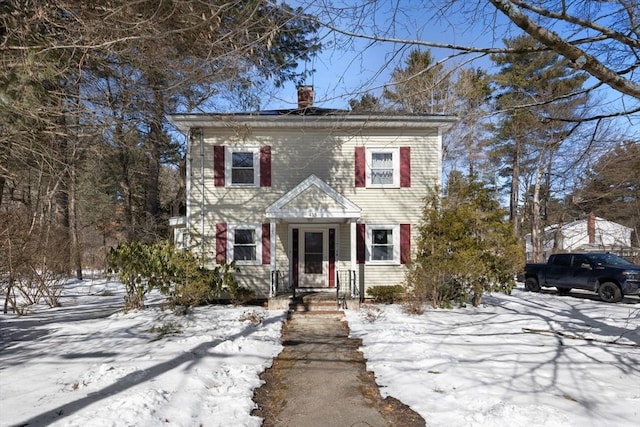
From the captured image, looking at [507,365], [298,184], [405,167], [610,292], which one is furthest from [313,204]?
[610,292]

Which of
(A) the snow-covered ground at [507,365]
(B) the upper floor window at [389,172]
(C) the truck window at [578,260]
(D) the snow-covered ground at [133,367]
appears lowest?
(A) the snow-covered ground at [507,365]

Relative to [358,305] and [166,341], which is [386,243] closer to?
[358,305]

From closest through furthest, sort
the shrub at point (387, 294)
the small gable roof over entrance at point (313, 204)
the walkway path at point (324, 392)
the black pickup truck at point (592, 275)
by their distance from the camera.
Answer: the walkway path at point (324, 392), the small gable roof over entrance at point (313, 204), the shrub at point (387, 294), the black pickup truck at point (592, 275)

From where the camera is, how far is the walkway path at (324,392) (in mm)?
4266

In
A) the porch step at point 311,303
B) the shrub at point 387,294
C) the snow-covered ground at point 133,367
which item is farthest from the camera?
the shrub at point 387,294

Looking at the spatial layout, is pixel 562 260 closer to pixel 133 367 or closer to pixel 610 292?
pixel 610 292

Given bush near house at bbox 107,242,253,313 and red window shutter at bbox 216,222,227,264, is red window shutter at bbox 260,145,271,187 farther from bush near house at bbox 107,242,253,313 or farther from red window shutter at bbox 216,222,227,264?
bush near house at bbox 107,242,253,313

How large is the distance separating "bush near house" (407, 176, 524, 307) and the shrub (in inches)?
41.3

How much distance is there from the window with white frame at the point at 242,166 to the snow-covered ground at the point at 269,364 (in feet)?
14.6

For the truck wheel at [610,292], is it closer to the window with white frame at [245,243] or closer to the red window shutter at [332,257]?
the red window shutter at [332,257]

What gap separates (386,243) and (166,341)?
7653 mm

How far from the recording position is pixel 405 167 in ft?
41.9

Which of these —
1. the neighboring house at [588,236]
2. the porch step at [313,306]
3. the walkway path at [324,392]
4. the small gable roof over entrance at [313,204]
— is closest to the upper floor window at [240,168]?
the small gable roof over entrance at [313,204]

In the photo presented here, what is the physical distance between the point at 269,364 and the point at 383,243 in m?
7.31
